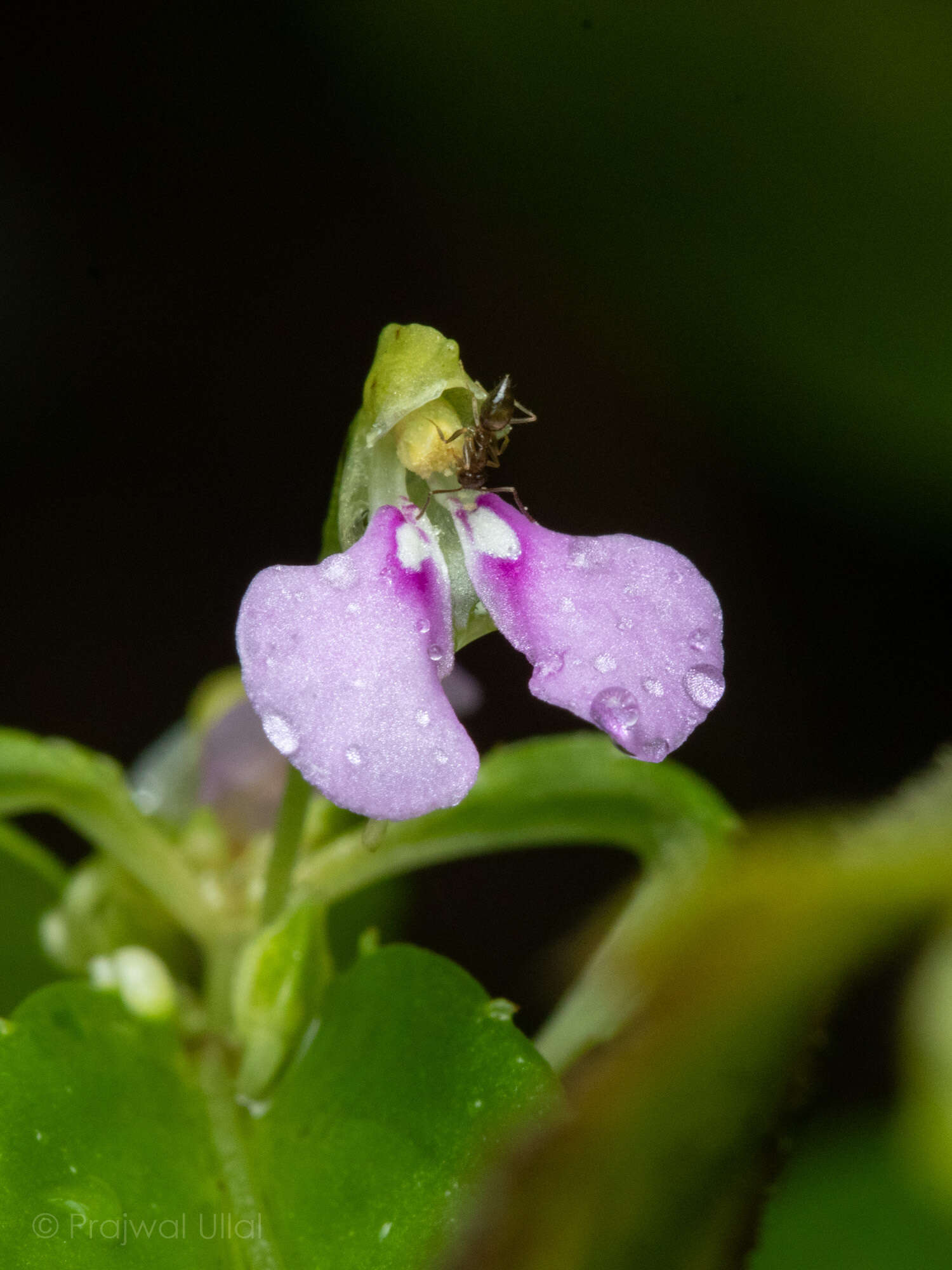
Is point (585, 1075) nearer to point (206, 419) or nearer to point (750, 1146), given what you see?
point (750, 1146)

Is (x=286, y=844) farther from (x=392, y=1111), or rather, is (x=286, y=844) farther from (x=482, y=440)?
(x=482, y=440)

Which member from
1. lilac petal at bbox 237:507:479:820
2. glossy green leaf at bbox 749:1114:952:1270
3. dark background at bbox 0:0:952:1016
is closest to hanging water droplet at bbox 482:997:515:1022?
lilac petal at bbox 237:507:479:820

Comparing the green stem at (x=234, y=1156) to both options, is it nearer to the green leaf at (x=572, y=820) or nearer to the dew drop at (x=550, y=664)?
the green leaf at (x=572, y=820)

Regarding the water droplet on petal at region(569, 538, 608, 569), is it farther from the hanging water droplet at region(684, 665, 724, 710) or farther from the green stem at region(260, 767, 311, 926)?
the green stem at region(260, 767, 311, 926)

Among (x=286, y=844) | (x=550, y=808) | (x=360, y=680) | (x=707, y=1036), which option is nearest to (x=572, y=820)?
(x=550, y=808)

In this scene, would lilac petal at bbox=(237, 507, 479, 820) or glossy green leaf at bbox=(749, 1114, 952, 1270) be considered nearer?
lilac petal at bbox=(237, 507, 479, 820)

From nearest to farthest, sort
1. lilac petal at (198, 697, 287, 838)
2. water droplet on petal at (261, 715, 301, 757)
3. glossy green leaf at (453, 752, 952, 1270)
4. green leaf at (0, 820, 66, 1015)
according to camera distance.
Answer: glossy green leaf at (453, 752, 952, 1270) → water droplet on petal at (261, 715, 301, 757) → green leaf at (0, 820, 66, 1015) → lilac petal at (198, 697, 287, 838)

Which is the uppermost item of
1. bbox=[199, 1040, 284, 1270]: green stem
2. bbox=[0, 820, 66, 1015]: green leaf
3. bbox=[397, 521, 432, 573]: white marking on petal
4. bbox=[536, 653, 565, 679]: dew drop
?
bbox=[397, 521, 432, 573]: white marking on petal

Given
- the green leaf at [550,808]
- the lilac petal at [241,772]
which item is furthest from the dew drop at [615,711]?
the lilac petal at [241,772]

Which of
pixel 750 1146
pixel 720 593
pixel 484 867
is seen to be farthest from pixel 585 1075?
pixel 720 593
